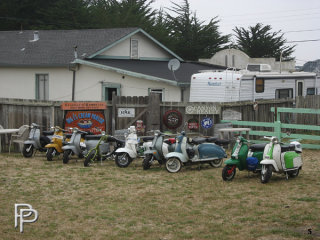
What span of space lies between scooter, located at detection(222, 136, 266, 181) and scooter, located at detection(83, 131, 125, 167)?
3.77 meters

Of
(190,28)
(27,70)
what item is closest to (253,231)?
(27,70)

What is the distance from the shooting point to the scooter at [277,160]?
11516 millimetres

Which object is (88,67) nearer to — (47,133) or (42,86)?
(42,86)

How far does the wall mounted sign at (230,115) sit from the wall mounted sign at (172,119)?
1591mm

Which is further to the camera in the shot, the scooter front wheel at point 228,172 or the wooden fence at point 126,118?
the wooden fence at point 126,118

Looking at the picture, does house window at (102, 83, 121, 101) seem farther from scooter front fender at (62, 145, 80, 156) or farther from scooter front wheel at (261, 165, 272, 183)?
scooter front wheel at (261, 165, 272, 183)

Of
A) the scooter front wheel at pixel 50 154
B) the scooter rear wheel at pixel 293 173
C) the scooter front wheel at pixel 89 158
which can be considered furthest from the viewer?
the scooter front wheel at pixel 50 154

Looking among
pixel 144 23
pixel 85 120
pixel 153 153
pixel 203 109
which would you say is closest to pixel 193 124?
pixel 203 109

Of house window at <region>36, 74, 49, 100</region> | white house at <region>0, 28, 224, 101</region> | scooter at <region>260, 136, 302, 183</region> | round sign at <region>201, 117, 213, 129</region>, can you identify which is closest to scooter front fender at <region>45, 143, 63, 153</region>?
round sign at <region>201, 117, 213, 129</region>

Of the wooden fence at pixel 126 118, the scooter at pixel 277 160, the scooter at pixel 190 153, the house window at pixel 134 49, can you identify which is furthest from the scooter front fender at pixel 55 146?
the house window at pixel 134 49

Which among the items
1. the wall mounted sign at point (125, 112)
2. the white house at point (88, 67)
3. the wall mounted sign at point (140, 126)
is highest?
the white house at point (88, 67)

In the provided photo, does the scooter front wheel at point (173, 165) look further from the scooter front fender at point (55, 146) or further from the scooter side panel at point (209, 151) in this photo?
the scooter front fender at point (55, 146)

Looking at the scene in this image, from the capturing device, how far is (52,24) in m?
43.5

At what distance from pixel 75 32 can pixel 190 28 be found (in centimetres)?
2041
